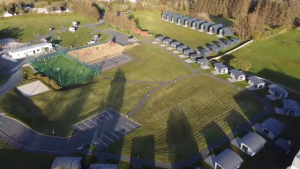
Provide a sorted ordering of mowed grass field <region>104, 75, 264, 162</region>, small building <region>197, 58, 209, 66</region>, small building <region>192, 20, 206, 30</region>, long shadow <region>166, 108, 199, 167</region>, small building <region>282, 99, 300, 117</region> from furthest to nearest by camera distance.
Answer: small building <region>192, 20, 206, 30</region>
small building <region>197, 58, 209, 66</region>
small building <region>282, 99, 300, 117</region>
mowed grass field <region>104, 75, 264, 162</region>
long shadow <region>166, 108, 199, 167</region>

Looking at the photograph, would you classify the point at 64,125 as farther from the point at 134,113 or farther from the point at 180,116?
the point at 180,116

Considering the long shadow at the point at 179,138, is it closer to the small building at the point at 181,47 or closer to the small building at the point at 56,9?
the small building at the point at 181,47

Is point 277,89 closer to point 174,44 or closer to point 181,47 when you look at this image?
point 181,47

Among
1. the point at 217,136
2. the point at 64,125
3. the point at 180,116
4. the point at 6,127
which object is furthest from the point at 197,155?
the point at 6,127

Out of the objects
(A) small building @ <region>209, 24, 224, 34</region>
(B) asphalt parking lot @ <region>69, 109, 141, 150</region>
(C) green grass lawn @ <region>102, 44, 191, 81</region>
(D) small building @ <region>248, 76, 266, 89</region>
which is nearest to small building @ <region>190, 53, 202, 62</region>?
(C) green grass lawn @ <region>102, 44, 191, 81</region>

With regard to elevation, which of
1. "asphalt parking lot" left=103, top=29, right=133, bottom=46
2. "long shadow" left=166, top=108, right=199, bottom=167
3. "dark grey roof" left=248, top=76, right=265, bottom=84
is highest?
"asphalt parking lot" left=103, top=29, right=133, bottom=46

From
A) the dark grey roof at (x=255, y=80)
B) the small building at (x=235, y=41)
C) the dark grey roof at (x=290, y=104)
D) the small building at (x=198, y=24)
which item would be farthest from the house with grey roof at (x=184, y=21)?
the dark grey roof at (x=290, y=104)

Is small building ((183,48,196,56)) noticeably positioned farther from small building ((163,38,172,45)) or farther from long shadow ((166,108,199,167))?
long shadow ((166,108,199,167))

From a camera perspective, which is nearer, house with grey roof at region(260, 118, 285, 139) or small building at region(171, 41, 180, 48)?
house with grey roof at region(260, 118, 285, 139)
